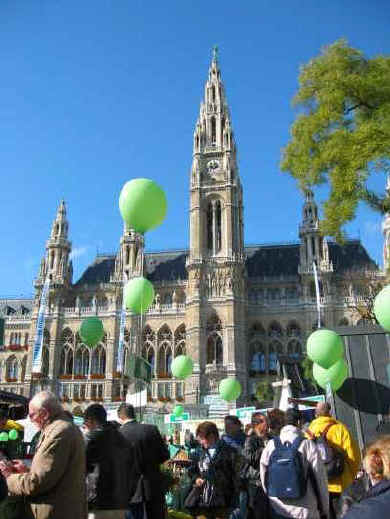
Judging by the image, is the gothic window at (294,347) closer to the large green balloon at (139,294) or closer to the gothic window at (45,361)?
the gothic window at (45,361)

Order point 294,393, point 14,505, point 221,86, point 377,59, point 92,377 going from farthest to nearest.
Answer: point 221,86, point 92,377, point 294,393, point 377,59, point 14,505

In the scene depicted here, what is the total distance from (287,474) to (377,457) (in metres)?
2.28

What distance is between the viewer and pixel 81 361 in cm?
4703

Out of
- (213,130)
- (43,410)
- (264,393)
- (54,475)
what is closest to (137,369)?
(43,410)

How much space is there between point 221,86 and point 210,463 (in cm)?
5168

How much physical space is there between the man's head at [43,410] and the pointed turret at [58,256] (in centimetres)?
4635

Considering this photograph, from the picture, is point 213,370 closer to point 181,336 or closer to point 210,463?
point 181,336

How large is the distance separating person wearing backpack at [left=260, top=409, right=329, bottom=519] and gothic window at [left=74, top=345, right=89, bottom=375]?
43.7 meters

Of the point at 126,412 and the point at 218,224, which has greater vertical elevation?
the point at 218,224

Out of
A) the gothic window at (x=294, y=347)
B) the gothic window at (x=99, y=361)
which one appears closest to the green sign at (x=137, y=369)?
the gothic window at (x=294, y=347)

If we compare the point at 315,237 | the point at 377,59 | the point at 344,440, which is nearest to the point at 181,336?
the point at 315,237

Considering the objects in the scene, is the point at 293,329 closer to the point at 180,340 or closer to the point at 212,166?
the point at 180,340

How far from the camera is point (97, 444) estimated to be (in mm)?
4930

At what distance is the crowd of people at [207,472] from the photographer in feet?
12.2
